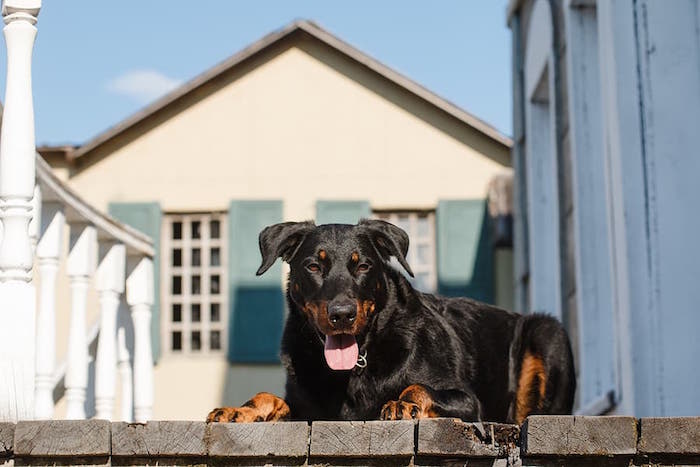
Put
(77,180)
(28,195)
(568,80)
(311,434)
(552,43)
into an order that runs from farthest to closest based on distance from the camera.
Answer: (77,180)
(552,43)
(568,80)
(28,195)
(311,434)

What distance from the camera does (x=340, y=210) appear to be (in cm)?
1434

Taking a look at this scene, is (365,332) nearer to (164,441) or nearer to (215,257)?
(164,441)

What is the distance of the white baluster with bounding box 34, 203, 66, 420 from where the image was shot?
458 centimetres

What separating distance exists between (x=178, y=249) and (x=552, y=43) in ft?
23.9

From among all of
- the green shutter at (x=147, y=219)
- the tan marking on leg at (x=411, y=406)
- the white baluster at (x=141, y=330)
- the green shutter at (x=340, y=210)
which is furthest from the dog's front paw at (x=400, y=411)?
the green shutter at (x=147, y=219)

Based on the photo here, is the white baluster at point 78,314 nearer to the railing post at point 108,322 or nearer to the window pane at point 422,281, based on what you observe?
the railing post at point 108,322

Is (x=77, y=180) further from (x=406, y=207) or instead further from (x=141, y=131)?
(x=406, y=207)

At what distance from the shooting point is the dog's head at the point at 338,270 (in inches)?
153

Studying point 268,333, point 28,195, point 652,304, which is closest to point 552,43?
point 652,304

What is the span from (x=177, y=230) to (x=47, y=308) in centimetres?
997

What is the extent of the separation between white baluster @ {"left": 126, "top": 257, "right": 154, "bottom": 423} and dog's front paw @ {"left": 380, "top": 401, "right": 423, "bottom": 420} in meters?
2.49

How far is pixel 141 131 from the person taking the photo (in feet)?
49.2

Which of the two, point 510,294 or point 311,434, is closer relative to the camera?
point 311,434

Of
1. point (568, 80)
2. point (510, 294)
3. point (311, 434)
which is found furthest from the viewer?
point (510, 294)
